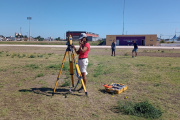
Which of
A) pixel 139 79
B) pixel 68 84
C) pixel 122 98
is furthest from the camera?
→ pixel 139 79

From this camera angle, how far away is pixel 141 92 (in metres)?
6.00

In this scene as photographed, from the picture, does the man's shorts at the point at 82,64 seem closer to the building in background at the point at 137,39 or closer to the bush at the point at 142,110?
the bush at the point at 142,110

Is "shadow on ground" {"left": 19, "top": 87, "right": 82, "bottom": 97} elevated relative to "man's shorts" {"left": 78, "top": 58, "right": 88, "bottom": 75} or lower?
lower

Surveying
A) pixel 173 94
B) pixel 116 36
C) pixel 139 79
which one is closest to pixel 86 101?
pixel 173 94

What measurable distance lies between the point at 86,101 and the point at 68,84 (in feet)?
6.11

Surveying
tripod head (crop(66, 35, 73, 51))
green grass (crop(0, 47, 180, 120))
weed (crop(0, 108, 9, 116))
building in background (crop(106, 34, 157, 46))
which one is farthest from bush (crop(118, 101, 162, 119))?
building in background (crop(106, 34, 157, 46))

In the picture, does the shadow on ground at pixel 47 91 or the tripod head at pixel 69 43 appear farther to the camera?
the shadow on ground at pixel 47 91

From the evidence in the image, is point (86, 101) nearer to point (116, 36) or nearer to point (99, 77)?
point (99, 77)

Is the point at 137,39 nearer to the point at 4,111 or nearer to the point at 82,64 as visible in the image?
the point at 82,64

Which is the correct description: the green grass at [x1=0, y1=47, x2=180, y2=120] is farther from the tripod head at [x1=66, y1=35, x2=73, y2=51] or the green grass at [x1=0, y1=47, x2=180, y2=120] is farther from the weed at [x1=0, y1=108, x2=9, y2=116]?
the tripod head at [x1=66, y1=35, x2=73, y2=51]

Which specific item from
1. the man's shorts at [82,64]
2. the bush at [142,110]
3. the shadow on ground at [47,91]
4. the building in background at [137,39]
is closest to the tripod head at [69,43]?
the man's shorts at [82,64]

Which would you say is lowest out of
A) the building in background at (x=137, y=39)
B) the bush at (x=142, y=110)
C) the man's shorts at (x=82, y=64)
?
the bush at (x=142, y=110)

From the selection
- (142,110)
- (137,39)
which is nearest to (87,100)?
(142,110)

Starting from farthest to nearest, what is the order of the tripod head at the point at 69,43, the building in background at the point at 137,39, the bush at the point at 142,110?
the building in background at the point at 137,39 → the tripod head at the point at 69,43 → the bush at the point at 142,110
